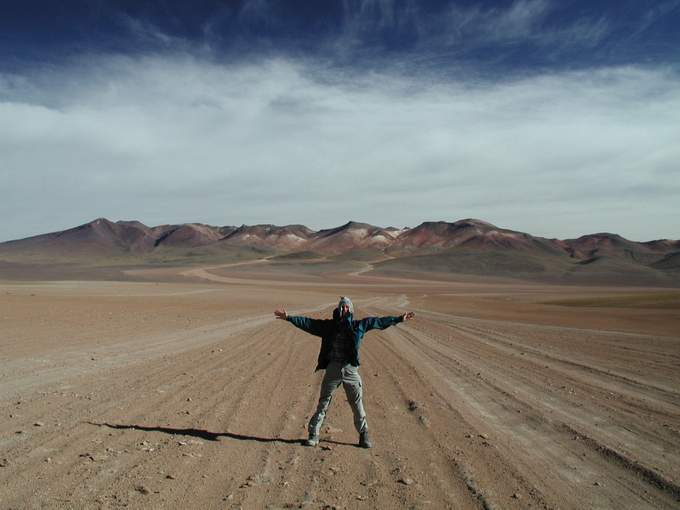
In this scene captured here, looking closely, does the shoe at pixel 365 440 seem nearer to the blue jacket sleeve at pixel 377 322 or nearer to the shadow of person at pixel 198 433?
the shadow of person at pixel 198 433

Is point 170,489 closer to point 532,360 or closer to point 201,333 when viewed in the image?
point 532,360

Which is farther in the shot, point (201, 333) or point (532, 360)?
point (201, 333)

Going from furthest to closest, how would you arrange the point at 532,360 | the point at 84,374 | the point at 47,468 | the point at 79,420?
the point at 532,360 < the point at 84,374 < the point at 79,420 < the point at 47,468

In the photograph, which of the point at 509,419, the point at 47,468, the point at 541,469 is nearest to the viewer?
the point at 47,468

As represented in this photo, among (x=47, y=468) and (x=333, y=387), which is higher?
(x=333, y=387)

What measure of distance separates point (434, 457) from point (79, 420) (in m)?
5.12

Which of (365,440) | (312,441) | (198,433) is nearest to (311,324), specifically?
(312,441)

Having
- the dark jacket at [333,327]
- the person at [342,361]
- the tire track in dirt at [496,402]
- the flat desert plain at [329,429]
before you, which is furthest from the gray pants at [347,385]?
the tire track in dirt at [496,402]

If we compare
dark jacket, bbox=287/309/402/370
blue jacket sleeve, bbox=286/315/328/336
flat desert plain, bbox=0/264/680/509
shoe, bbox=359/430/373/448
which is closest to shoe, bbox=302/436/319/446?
flat desert plain, bbox=0/264/680/509

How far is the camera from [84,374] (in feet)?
38.2

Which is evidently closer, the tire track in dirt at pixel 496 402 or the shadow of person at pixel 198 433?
the tire track in dirt at pixel 496 402

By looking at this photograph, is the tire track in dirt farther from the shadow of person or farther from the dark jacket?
the shadow of person

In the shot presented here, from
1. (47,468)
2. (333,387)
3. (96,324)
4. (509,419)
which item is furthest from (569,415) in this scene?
(96,324)

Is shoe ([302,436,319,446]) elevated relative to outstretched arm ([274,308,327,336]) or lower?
lower
